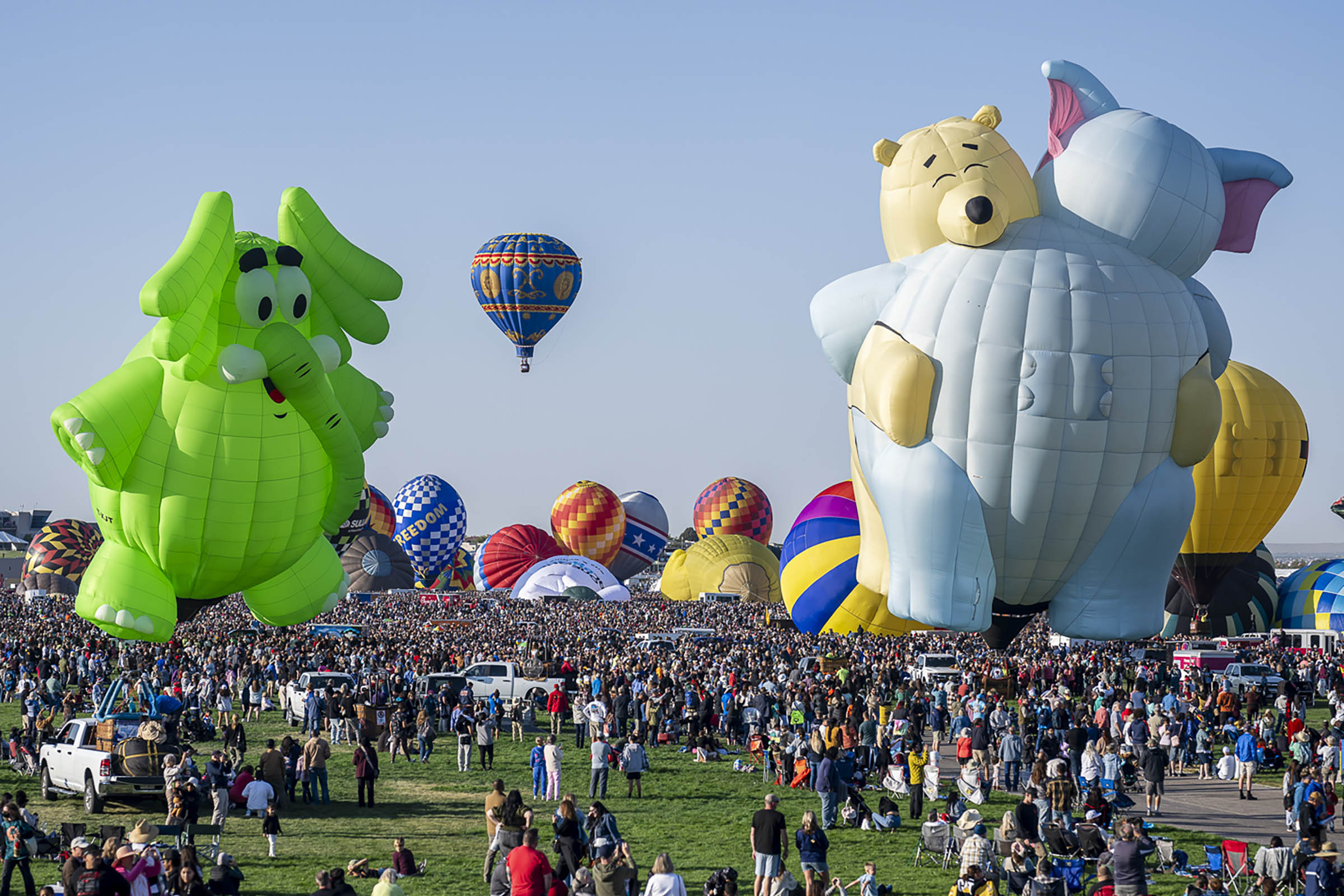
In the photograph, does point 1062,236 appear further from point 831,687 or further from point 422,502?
point 422,502

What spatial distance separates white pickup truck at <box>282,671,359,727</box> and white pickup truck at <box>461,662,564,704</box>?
6.05 feet

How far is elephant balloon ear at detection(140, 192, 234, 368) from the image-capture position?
20.1m

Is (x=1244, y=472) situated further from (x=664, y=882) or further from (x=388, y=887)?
(x=388, y=887)

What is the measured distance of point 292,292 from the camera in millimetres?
22000

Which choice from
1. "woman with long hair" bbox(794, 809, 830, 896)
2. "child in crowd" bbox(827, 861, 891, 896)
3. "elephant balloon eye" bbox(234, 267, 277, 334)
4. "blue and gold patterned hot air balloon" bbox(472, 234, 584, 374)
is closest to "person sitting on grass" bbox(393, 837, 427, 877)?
"woman with long hair" bbox(794, 809, 830, 896)

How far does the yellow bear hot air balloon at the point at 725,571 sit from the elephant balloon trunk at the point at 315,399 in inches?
1289

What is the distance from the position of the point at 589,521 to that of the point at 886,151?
146ft

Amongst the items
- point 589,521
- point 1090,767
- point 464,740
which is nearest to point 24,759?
point 464,740

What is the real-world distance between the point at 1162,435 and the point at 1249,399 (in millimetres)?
12054

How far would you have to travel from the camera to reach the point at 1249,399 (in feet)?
109

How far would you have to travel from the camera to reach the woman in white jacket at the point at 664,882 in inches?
392

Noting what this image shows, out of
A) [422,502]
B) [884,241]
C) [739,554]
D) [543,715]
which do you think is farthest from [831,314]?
[422,502]

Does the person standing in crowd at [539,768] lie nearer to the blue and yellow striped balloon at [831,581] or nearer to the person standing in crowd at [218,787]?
the person standing in crowd at [218,787]

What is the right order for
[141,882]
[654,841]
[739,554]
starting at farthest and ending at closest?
[739,554], [654,841], [141,882]
